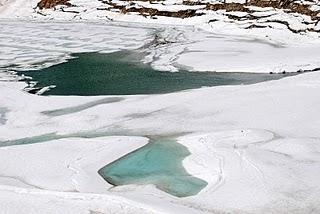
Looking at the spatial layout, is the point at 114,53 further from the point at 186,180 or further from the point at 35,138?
the point at 186,180

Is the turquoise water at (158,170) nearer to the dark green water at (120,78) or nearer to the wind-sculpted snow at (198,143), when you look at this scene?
the wind-sculpted snow at (198,143)

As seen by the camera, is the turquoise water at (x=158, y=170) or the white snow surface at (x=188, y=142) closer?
the white snow surface at (x=188, y=142)

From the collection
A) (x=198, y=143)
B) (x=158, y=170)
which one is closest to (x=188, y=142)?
(x=198, y=143)

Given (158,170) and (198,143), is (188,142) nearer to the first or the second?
(198,143)

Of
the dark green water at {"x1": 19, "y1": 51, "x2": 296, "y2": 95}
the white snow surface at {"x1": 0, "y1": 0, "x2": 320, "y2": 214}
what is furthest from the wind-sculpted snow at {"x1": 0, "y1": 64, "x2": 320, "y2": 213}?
the dark green water at {"x1": 19, "y1": 51, "x2": 296, "y2": 95}

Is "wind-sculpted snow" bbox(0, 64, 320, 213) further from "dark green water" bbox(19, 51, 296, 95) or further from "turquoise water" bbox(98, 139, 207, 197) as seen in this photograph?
"dark green water" bbox(19, 51, 296, 95)

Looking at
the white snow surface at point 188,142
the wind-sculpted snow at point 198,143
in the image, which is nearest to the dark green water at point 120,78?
the white snow surface at point 188,142

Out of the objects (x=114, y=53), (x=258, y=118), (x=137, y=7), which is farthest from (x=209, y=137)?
(x=137, y=7)
